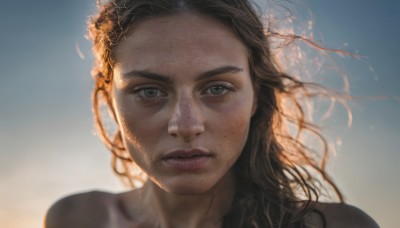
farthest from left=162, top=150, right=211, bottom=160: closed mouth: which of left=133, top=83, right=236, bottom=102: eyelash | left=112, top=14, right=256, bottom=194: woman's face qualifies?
left=133, top=83, right=236, bottom=102: eyelash

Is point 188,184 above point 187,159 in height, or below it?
below

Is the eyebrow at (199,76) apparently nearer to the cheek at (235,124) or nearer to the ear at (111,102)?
the cheek at (235,124)

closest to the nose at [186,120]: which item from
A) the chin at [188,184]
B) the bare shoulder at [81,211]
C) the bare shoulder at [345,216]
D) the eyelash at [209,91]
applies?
the eyelash at [209,91]

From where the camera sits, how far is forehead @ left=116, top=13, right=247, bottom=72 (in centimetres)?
301

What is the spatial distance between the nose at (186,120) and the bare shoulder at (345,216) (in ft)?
3.00

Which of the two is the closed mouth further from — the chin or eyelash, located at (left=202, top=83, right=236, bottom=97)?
eyelash, located at (left=202, top=83, right=236, bottom=97)

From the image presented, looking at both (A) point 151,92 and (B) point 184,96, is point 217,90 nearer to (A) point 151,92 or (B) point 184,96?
(B) point 184,96

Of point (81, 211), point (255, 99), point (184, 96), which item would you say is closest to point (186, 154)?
point (184, 96)

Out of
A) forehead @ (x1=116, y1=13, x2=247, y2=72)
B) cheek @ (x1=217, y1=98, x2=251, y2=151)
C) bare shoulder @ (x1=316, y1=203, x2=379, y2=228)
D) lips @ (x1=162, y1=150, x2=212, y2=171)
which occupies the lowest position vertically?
bare shoulder @ (x1=316, y1=203, x2=379, y2=228)

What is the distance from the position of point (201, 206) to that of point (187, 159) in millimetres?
546

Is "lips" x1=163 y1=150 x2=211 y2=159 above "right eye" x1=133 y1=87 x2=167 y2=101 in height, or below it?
below

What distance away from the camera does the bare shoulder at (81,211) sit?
13.3 feet

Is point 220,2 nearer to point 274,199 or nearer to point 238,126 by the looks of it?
point 238,126

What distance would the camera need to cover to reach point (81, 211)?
4.13 metres
